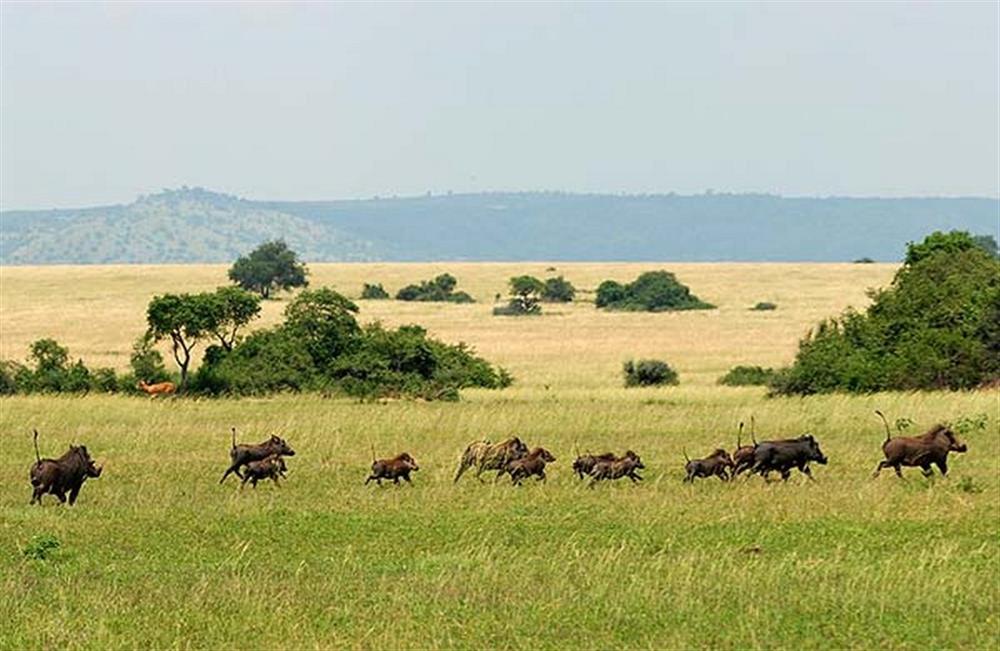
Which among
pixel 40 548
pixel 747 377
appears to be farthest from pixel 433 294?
pixel 40 548

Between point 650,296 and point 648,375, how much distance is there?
4721cm

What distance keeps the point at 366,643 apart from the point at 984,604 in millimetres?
5082

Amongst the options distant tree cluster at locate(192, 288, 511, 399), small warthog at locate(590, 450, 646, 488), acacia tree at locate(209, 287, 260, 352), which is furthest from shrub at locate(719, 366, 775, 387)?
small warthog at locate(590, 450, 646, 488)

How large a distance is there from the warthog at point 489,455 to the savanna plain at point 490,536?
0.29 metres

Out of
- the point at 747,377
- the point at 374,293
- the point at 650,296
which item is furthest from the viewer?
the point at 374,293

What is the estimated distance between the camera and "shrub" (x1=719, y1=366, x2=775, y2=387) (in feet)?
157

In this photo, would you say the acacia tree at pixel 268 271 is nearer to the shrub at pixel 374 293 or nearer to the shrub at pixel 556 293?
the shrub at pixel 374 293

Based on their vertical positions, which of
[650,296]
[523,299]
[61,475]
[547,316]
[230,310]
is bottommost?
[547,316]

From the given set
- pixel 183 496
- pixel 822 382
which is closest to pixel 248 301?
pixel 822 382

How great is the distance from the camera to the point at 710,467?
22297 millimetres

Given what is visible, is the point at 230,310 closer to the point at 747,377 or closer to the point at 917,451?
the point at 747,377

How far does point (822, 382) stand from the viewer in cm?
4188

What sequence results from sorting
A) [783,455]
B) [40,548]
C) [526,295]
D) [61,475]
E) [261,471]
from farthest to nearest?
[526,295] → [783,455] → [261,471] → [61,475] → [40,548]

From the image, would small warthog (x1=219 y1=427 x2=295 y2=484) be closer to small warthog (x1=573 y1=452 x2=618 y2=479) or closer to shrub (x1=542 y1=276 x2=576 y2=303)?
small warthog (x1=573 y1=452 x2=618 y2=479)
